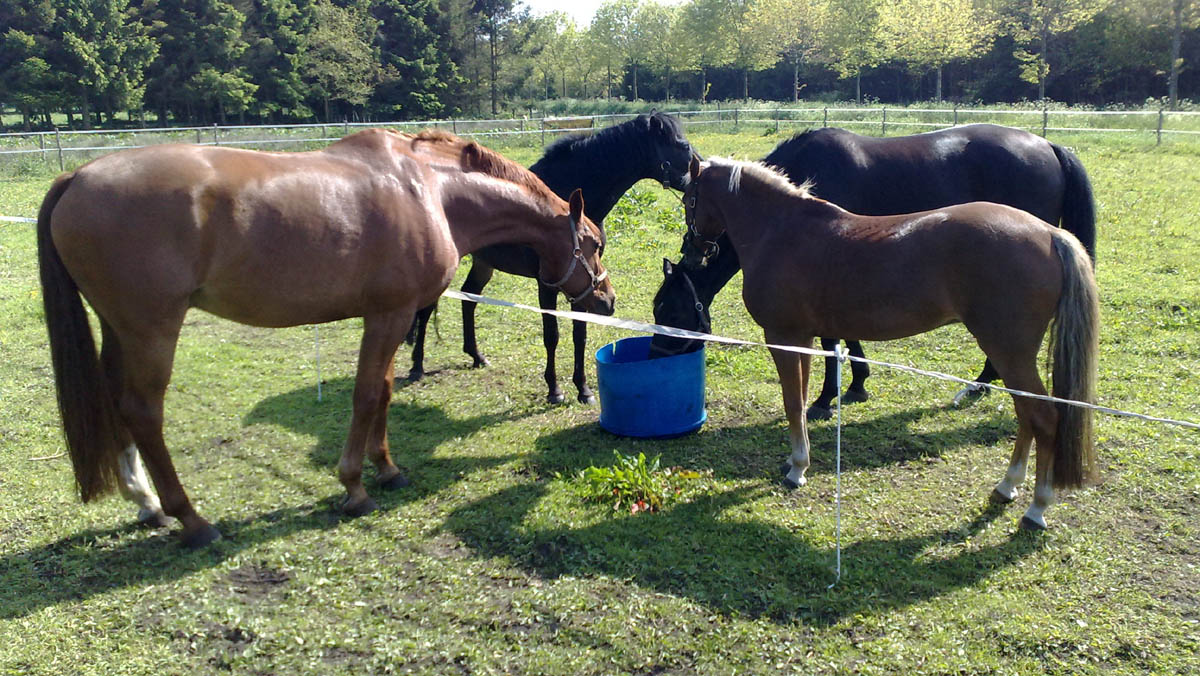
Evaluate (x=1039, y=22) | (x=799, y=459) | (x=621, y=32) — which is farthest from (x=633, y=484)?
(x=621, y=32)

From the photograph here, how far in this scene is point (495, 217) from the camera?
4852mm

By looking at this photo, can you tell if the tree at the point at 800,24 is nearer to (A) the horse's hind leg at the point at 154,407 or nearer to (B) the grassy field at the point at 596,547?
(B) the grassy field at the point at 596,547

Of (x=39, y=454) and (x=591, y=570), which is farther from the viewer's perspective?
(x=39, y=454)

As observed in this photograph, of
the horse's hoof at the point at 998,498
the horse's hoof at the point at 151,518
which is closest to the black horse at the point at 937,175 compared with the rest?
the horse's hoof at the point at 998,498

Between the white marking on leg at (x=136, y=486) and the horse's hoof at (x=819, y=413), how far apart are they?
4.25 m

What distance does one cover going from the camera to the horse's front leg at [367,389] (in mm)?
4270

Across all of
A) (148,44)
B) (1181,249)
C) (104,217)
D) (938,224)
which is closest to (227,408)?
(104,217)

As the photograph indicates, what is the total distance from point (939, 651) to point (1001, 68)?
49020mm

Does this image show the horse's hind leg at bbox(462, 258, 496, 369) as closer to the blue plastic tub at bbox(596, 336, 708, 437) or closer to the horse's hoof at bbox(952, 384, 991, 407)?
the blue plastic tub at bbox(596, 336, 708, 437)

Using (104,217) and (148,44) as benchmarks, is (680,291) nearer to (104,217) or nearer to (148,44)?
(104,217)

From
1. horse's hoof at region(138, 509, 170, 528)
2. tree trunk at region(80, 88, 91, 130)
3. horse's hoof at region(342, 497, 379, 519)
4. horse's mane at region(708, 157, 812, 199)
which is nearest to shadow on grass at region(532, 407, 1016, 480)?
horse's hoof at region(342, 497, 379, 519)

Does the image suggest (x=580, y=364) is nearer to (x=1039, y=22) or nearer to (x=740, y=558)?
(x=740, y=558)

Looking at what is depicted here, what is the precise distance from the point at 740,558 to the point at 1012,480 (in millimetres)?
1660

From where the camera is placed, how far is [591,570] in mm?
3742
